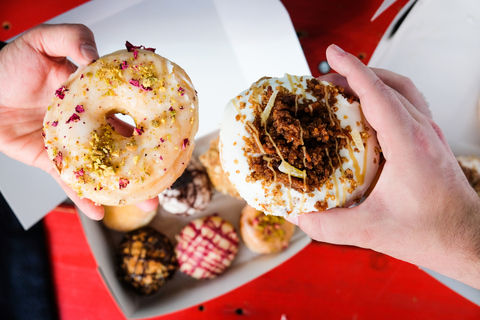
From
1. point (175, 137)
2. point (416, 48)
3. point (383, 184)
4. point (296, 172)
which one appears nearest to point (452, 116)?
point (416, 48)

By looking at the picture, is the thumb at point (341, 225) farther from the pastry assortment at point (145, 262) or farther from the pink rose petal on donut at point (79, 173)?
the pastry assortment at point (145, 262)

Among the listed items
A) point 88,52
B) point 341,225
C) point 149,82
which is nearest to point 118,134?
point 149,82

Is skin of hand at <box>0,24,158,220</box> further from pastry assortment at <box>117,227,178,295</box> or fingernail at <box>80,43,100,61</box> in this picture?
pastry assortment at <box>117,227,178,295</box>

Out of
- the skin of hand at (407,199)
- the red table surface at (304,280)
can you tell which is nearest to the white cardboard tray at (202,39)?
the red table surface at (304,280)

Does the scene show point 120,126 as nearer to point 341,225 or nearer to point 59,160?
point 59,160


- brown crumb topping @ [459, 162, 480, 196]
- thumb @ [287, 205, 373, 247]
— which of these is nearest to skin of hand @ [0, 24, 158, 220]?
thumb @ [287, 205, 373, 247]

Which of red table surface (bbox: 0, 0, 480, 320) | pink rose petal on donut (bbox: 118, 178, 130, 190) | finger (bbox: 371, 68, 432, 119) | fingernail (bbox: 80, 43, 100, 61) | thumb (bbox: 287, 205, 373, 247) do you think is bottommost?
red table surface (bbox: 0, 0, 480, 320)

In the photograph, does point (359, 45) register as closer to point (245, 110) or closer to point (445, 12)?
point (445, 12)
